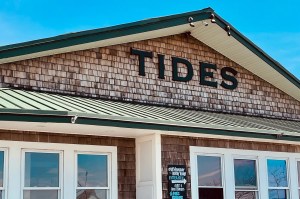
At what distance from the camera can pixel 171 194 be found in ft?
38.9

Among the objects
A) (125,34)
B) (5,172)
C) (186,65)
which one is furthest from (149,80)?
(5,172)

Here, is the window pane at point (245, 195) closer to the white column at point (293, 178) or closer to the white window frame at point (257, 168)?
the white window frame at point (257, 168)

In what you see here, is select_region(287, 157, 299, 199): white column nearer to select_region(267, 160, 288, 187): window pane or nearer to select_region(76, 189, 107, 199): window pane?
select_region(267, 160, 288, 187): window pane

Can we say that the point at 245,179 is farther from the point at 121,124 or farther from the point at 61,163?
the point at 61,163

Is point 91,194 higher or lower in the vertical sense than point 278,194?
higher

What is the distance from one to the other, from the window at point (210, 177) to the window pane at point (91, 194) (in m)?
2.28

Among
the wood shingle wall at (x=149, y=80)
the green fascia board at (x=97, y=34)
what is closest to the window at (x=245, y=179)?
the wood shingle wall at (x=149, y=80)

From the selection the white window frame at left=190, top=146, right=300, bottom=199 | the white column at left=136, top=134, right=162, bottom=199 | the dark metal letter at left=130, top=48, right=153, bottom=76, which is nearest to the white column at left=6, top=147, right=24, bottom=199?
the white column at left=136, top=134, right=162, bottom=199

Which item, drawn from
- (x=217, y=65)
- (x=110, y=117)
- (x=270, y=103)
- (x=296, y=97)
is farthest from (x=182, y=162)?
(x=296, y=97)

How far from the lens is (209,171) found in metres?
12.9

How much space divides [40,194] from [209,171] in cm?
407

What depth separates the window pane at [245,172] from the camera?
13430mm

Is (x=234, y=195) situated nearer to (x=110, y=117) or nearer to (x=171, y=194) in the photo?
(x=171, y=194)

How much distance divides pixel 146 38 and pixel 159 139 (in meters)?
3.53
